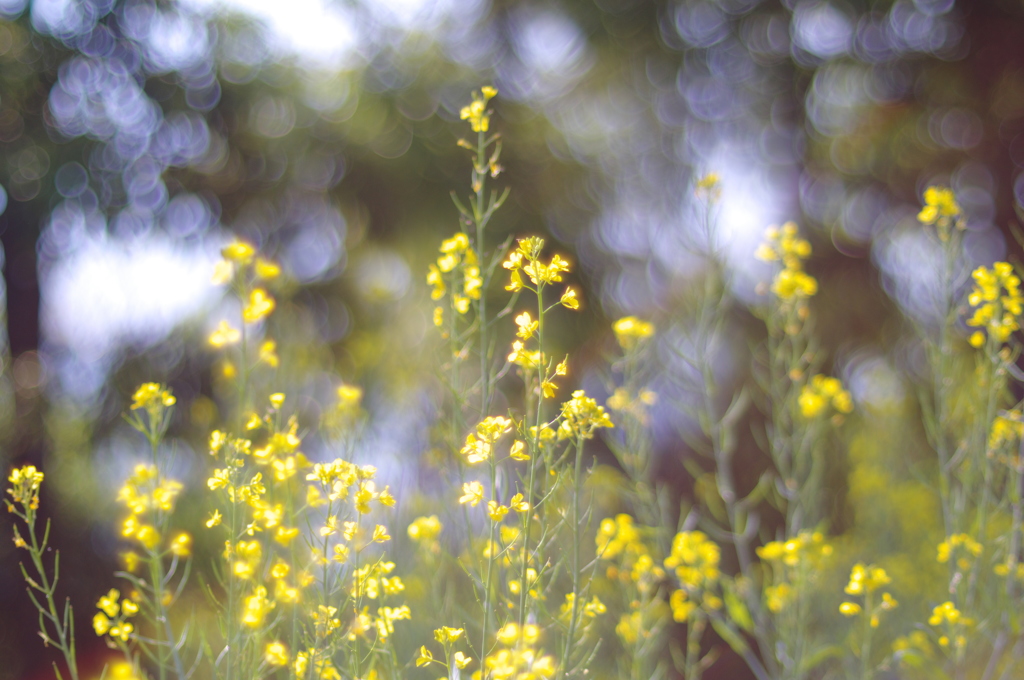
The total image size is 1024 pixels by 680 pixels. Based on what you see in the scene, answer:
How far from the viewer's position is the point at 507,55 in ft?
16.9

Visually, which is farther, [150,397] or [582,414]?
[150,397]

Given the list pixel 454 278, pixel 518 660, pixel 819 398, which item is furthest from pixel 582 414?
pixel 819 398

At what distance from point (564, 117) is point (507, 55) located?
0.62 metres

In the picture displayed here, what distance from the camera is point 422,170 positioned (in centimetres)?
514

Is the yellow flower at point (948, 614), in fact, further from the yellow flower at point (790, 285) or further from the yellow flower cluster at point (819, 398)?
the yellow flower at point (790, 285)

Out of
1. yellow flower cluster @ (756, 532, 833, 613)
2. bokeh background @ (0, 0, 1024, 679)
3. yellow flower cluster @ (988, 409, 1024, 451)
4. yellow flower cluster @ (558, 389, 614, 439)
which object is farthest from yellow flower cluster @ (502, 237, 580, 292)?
bokeh background @ (0, 0, 1024, 679)

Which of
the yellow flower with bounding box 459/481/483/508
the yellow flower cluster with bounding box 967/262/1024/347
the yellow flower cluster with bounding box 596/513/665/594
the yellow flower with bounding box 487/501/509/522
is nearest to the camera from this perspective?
the yellow flower with bounding box 487/501/509/522

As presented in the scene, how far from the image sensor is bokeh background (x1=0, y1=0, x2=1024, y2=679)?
476 centimetres

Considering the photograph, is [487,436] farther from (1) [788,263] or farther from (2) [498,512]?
(1) [788,263]

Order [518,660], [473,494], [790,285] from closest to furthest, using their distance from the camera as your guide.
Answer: [518,660] → [473,494] → [790,285]

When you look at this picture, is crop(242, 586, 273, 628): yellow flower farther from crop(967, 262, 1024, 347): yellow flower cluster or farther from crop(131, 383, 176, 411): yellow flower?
crop(967, 262, 1024, 347): yellow flower cluster

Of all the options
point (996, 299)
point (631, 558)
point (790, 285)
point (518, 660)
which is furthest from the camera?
point (631, 558)

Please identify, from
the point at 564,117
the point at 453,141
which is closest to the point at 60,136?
the point at 453,141

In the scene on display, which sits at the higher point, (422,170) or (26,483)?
(422,170)
